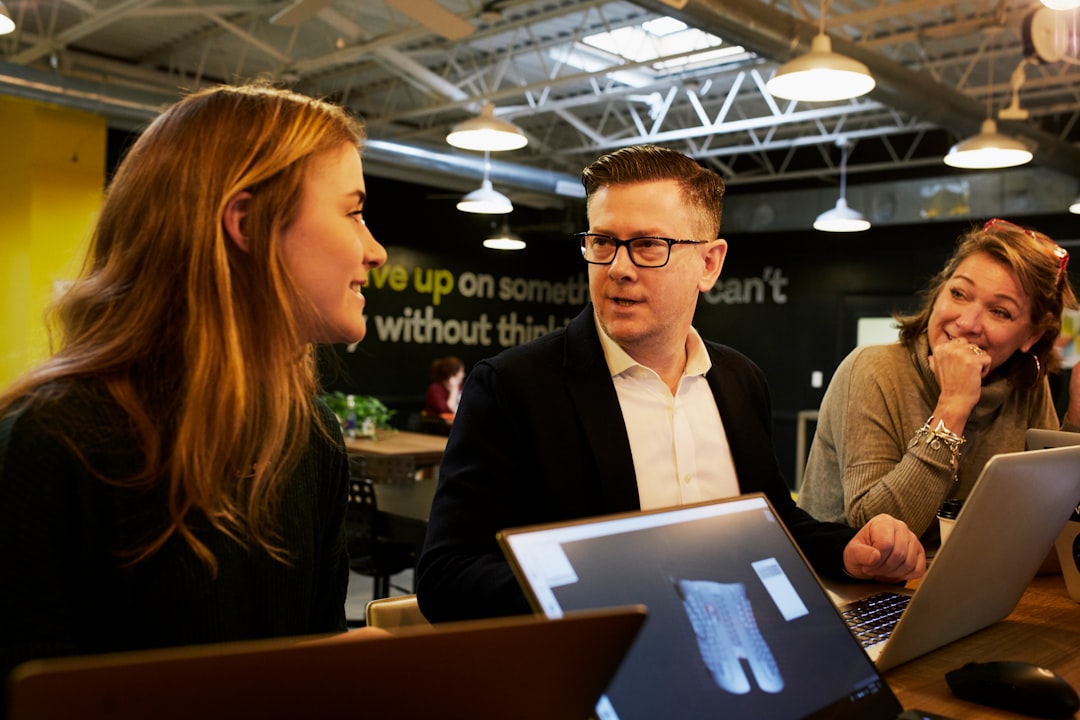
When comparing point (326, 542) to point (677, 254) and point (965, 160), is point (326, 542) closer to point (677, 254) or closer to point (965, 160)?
point (677, 254)

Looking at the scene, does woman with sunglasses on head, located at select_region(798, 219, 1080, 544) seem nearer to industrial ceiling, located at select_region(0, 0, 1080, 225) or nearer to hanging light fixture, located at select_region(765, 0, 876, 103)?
hanging light fixture, located at select_region(765, 0, 876, 103)

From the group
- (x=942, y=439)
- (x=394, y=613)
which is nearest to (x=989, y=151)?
(x=942, y=439)

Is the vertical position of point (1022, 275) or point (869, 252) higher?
point (869, 252)

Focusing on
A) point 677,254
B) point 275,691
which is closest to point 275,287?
point 275,691

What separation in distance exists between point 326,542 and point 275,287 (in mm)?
416

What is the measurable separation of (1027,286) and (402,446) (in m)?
5.44

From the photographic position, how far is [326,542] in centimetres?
142

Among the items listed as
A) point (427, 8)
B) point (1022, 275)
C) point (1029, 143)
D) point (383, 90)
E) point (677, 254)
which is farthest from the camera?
point (383, 90)

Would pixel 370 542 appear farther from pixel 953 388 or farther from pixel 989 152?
pixel 989 152

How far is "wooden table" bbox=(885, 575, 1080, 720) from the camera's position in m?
1.20

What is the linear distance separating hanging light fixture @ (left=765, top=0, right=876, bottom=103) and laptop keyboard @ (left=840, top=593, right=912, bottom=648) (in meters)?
2.96

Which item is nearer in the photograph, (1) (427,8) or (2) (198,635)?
(2) (198,635)

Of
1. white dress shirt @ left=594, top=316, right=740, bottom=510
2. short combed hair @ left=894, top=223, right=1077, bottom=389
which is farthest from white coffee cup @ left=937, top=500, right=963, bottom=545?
short combed hair @ left=894, top=223, right=1077, bottom=389

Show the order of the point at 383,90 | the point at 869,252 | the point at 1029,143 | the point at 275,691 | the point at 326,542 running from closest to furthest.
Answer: the point at 275,691 < the point at 326,542 < the point at 1029,143 < the point at 383,90 < the point at 869,252
